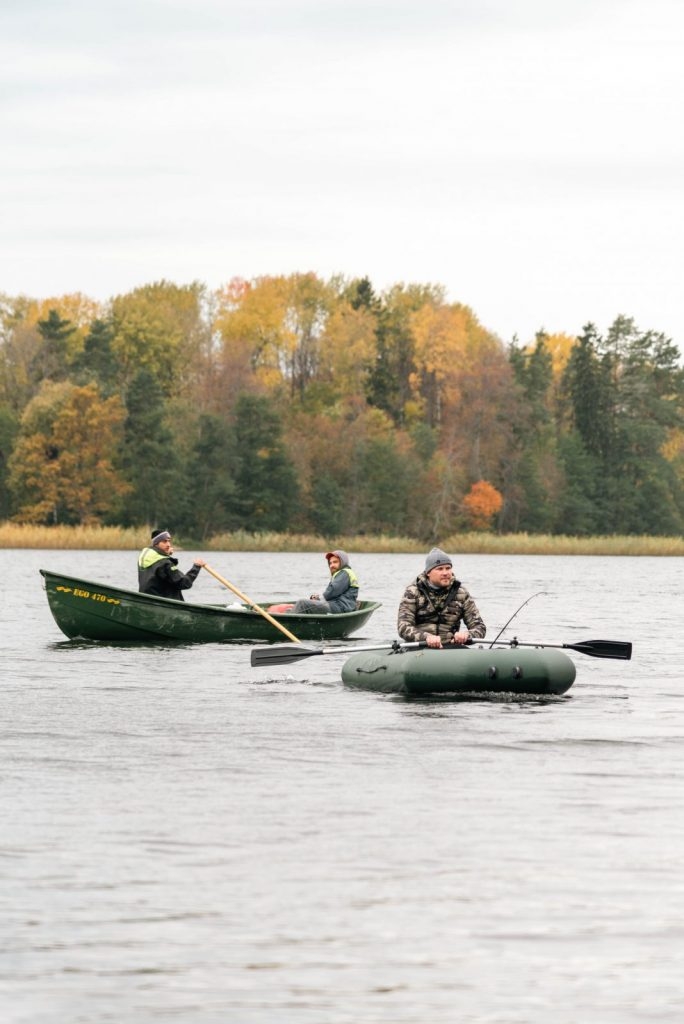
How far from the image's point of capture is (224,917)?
7.51 m

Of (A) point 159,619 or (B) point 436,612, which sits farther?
(A) point 159,619

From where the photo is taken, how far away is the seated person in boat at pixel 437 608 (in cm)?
1566

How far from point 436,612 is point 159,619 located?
6230 mm

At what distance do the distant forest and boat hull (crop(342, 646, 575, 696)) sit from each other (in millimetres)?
64062

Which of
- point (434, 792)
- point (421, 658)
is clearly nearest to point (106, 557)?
point (421, 658)

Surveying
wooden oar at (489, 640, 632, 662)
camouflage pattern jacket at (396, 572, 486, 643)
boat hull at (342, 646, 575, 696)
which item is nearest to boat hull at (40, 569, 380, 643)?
Result: wooden oar at (489, 640, 632, 662)

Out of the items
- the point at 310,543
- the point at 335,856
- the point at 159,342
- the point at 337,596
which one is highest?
the point at 159,342

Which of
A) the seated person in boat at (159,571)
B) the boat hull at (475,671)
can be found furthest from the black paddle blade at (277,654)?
the seated person in boat at (159,571)

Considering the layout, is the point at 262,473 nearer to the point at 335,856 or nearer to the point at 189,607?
the point at 189,607

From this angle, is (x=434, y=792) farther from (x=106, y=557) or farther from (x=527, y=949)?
(x=106, y=557)

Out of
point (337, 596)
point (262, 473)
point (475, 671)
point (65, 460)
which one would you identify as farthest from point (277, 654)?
point (262, 473)

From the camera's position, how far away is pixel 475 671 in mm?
14703

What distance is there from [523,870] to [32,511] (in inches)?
2814

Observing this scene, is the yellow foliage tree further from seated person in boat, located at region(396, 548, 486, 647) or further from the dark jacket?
seated person in boat, located at region(396, 548, 486, 647)
